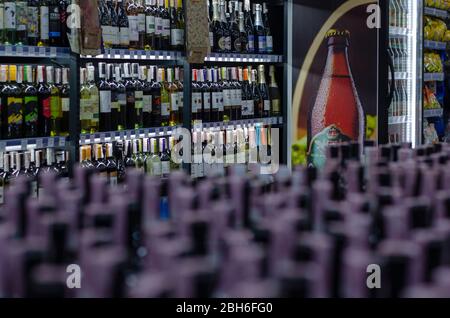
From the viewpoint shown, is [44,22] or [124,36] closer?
[44,22]

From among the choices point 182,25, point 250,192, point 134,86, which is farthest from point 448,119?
point 250,192

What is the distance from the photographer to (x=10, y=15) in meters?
3.40

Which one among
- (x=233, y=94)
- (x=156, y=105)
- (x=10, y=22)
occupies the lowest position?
(x=156, y=105)

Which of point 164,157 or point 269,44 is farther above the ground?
point 269,44

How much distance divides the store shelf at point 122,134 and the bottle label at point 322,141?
35.4 inches

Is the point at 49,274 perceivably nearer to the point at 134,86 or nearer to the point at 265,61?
the point at 134,86

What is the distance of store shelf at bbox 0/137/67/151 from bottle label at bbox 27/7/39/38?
557mm

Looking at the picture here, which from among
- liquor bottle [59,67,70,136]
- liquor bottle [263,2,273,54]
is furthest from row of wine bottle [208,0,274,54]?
liquor bottle [59,67,70,136]

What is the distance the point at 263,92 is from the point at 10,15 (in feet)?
7.26

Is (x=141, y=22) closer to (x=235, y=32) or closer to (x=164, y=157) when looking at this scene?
(x=164, y=157)

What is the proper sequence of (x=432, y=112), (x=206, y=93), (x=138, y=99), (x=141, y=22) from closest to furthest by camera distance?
(x=138, y=99) → (x=141, y=22) → (x=206, y=93) → (x=432, y=112)

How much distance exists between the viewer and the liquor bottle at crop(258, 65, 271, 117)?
5.10 meters

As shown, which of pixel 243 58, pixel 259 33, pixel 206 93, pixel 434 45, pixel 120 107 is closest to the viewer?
pixel 120 107

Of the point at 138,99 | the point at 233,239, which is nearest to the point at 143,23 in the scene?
the point at 138,99
